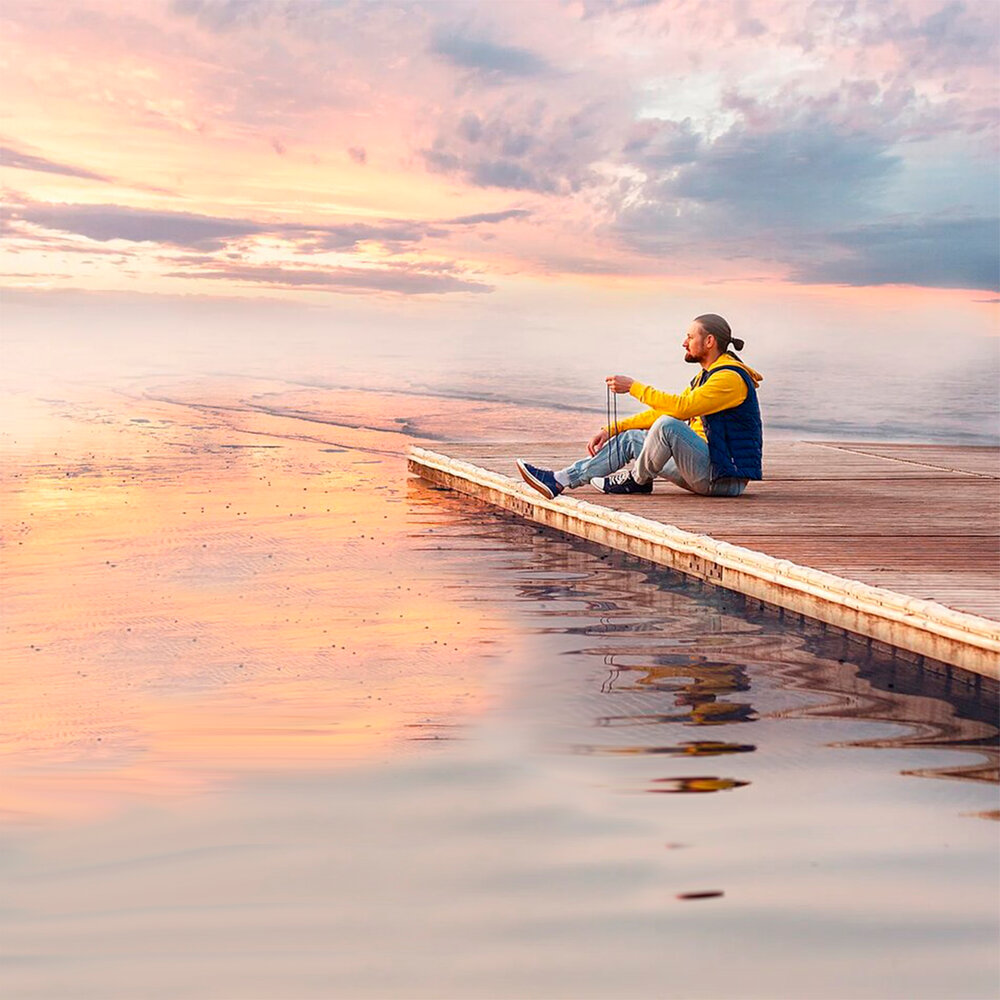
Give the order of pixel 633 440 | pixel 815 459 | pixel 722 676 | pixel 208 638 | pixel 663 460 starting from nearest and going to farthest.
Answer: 1. pixel 722 676
2. pixel 208 638
3. pixel 663 460
4. pixel 633 440
5. pixel 815 459

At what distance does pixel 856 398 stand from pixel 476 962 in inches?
1598

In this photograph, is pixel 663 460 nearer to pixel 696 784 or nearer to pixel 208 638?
pixel 208 638

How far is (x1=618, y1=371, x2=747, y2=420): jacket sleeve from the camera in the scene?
952cm

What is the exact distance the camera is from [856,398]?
42.6 metres

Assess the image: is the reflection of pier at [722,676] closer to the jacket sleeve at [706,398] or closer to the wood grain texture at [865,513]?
the wood grain texture at [865,513]

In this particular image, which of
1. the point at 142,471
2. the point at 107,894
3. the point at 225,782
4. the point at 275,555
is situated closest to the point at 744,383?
the point at 275,555

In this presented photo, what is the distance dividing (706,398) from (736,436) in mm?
592

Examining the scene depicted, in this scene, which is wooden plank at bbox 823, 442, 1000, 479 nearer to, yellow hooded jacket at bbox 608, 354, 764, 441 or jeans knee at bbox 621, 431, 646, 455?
jeans knee at bbox 621, 431, 646, 455

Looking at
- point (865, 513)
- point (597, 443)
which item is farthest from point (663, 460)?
point (865, 513)

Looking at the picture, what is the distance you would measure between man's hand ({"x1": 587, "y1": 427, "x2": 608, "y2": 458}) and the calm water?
57.7 inches

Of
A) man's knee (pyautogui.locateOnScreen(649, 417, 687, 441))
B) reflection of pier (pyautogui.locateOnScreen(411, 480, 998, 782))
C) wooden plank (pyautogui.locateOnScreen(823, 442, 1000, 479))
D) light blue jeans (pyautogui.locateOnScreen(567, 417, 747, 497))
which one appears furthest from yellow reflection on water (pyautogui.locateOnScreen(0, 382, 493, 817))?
wooden plank (pyautogui.locateOnScreen(823, 442, 1000, 479))

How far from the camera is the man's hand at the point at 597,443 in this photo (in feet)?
33.9

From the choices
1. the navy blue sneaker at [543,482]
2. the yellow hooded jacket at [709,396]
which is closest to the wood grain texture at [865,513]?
the navy blue sneaker at [543,482]

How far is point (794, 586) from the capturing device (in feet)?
24.0
